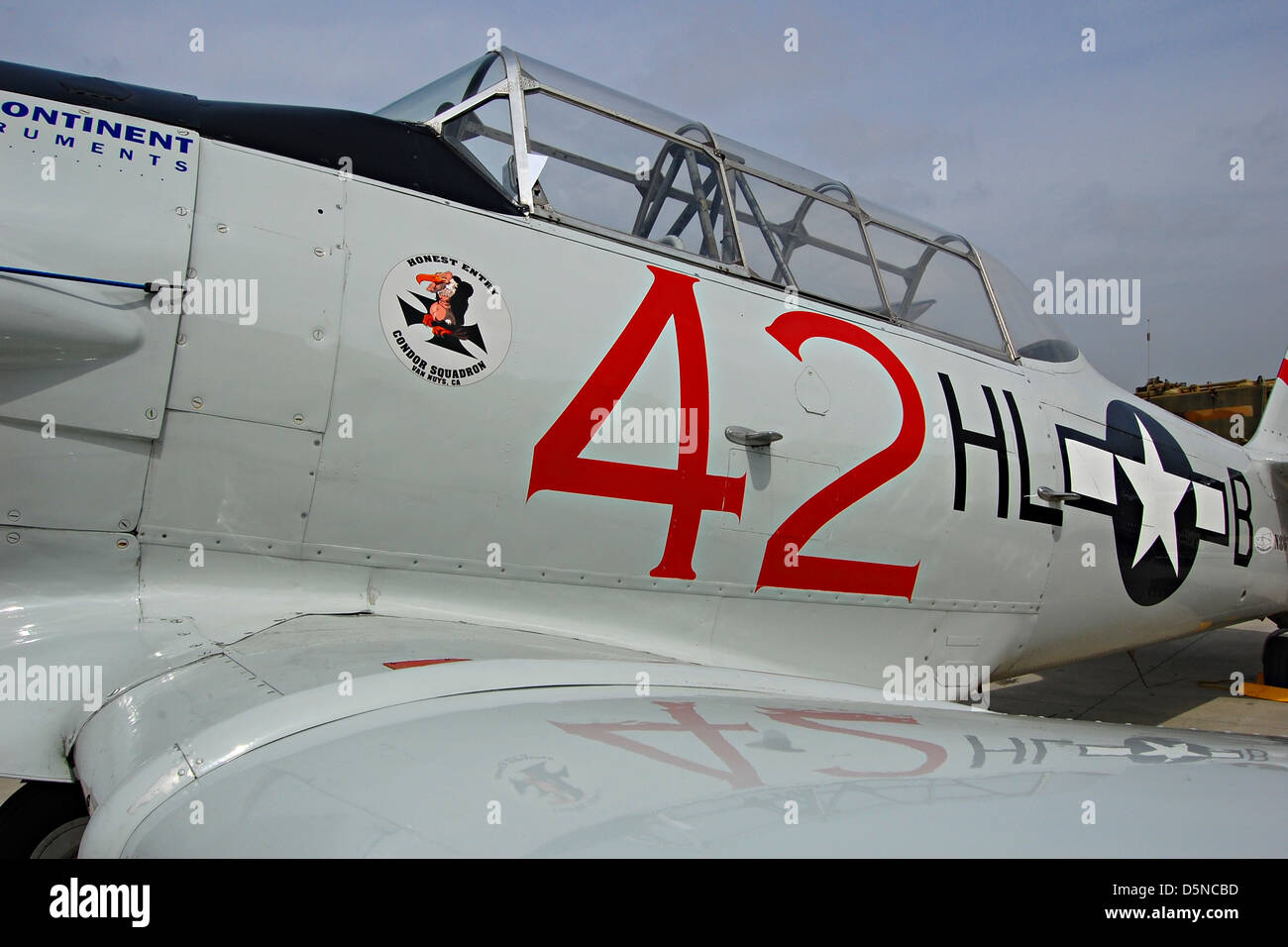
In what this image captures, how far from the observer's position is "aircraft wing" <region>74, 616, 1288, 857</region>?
141 cm

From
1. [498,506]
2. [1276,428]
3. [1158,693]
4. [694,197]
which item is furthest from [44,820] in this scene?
[1276,428]

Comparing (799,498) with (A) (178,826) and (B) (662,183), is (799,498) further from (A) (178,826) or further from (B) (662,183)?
(A) (178,826)

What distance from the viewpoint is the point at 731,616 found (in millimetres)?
3346

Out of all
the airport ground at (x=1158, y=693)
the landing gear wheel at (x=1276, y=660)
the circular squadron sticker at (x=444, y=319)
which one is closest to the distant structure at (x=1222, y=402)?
the airport ground at (x=1158, y=693)

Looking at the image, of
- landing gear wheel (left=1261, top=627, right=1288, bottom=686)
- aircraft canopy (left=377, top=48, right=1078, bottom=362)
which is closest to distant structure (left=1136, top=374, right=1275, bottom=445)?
landing gear wheel (left=1261, top=627, right=1288, bottom=686)

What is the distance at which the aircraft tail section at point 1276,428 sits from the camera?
6.49 m

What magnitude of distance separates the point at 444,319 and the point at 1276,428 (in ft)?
23.2

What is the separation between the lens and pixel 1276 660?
7461mm

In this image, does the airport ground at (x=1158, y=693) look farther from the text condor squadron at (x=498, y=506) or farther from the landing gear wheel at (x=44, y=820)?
the landing gear wheel at (x=44, y=820)

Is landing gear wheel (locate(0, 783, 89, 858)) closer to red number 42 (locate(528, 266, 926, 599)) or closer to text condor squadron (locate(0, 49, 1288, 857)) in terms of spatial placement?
text condor squadron (locate(0, 49, 1288, 857))

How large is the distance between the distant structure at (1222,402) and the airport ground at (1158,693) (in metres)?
5.92

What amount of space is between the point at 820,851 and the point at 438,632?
1.54m

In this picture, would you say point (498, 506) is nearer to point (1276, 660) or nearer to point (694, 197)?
point (694, 197)
